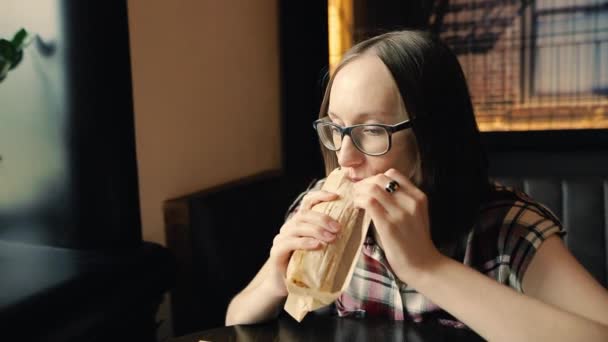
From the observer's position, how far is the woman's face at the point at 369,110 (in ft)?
3.38

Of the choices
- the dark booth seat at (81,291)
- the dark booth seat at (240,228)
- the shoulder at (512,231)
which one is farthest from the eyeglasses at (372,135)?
the dark booth seat at (240,228)

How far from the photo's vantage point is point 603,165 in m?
2.24

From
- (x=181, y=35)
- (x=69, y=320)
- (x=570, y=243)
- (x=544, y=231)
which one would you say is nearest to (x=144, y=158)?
(x=181, y=35)

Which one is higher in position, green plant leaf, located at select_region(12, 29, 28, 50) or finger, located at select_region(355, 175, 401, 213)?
green plant leaf, located at select_region(12, 29, 28, 50)

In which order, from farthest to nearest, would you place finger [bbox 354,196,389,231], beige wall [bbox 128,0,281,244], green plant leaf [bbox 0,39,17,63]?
1. beige wall [bbox 128,0,281,244]
2. green plant leaf [bbox 0,39,17,63]
3. finger [bbox 354,196,389,231]

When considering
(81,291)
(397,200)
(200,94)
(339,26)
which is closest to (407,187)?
(397,200)

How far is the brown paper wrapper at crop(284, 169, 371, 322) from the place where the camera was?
95cm

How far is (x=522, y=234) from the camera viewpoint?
3.58 feet

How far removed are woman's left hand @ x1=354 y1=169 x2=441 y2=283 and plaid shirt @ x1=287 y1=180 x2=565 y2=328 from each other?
22cm

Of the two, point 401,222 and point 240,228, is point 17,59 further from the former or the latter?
point 401,222

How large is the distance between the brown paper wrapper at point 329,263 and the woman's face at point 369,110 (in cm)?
6

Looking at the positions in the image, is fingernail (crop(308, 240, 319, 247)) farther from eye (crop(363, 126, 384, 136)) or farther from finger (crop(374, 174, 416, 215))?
eye (crop(363, 126, 384, 136))

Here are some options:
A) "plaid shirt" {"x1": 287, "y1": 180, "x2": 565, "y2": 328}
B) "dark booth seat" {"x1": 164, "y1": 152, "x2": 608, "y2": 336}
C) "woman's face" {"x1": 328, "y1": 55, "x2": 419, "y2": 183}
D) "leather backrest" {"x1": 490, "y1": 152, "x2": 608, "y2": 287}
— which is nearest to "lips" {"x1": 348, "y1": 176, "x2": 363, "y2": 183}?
"woman's face" {"x1": 328, "y1": 55, "x2": 419, "y2": 183}

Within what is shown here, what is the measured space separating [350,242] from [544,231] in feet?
1.38
